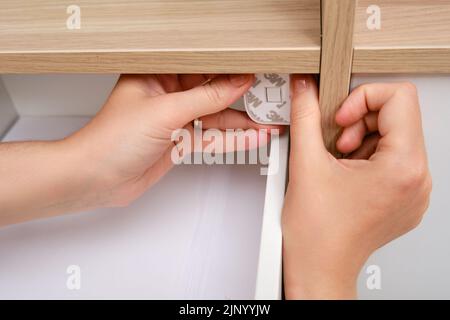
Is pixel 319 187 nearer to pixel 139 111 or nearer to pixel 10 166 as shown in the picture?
pixel 139 111

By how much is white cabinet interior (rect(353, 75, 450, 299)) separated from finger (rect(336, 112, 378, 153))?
Result: 0.13 feet

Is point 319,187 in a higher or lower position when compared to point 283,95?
lower

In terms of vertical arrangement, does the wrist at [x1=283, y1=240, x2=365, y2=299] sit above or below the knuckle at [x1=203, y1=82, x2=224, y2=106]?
below

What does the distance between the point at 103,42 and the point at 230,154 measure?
276 millimetres

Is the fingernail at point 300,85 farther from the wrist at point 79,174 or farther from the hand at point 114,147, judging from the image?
the wrist at point 79,174

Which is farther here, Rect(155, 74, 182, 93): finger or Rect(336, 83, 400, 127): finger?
Rect(155, 74, 182, 93): finger

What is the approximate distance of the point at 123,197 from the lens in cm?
60

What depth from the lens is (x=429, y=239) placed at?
578 millimetres

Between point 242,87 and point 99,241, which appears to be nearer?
point 242,87

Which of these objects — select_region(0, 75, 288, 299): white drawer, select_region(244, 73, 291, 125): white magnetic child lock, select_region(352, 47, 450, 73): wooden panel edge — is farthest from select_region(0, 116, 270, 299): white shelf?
select_region(352, 47, 450, 73): wooden panel edge

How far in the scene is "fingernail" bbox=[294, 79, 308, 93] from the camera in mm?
468

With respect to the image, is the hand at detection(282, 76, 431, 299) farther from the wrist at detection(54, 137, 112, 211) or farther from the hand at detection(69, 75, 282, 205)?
the wrist at detection(54, 137, 112, 211)

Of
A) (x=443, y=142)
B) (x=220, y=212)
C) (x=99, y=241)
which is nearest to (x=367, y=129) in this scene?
(x=443, y=142)

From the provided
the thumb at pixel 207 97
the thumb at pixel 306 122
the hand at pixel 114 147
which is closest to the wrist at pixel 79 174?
the hand at pixel 114 147
